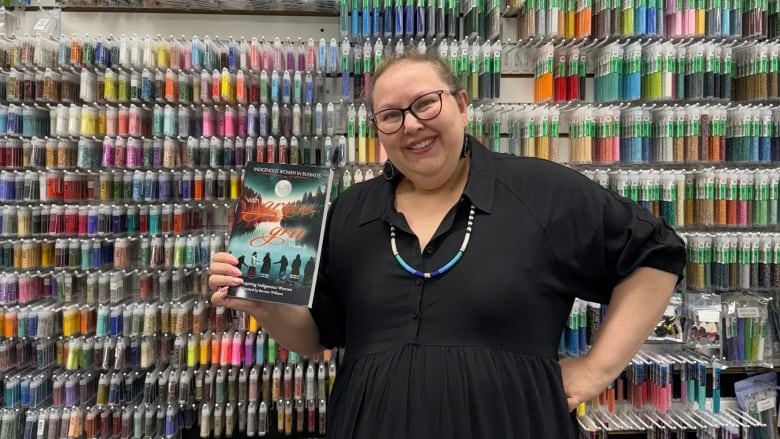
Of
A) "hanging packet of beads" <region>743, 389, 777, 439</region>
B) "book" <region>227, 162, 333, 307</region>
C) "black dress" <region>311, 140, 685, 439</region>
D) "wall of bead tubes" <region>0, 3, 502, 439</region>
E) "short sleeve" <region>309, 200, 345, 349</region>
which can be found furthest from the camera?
"hanging packet of beads" <region>743, 389, 777, 439</region>

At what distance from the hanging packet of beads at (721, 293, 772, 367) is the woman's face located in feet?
6.46

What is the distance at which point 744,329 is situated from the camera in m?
2.19

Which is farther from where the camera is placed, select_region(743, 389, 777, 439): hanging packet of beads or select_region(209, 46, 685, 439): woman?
select_region(743, 389, 777, 439): hanging packet of beads

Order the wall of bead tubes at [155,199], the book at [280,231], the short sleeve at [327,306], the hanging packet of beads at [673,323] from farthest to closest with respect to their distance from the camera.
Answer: the hanging packet of beads at [673,323], the wall of bead tubes at [155,199], the short sleeve at [327,306], the book at [280,231]

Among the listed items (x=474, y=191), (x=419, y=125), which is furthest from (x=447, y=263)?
(x=419, y=125)

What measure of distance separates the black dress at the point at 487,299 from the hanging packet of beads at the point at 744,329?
157cm

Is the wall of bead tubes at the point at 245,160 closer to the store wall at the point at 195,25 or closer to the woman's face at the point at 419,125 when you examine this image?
the store wall at the point at 195,25

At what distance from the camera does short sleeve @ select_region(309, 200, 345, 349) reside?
1123 mm

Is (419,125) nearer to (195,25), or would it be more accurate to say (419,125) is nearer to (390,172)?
(390,172)

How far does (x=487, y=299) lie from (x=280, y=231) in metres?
0.48

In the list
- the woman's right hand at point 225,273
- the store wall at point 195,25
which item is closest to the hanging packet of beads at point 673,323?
the store wall at point 195,25

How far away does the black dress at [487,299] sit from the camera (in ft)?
2.95

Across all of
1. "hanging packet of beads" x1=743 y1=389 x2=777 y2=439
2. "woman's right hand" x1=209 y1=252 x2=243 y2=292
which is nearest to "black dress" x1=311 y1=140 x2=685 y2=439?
"woman's right hand" x1=209 y1=252 x2=243 y2=292

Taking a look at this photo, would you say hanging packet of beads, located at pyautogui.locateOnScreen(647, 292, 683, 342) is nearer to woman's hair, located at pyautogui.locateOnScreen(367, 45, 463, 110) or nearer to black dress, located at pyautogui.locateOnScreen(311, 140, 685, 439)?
black dress, located at pyautogui.locateOnScreen(311, 140, 685, 439)
